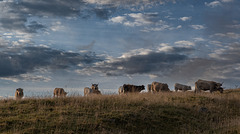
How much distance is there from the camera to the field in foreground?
1439 centimetres

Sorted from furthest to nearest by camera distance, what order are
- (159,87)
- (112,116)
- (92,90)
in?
(159,87) → (92,90) → (112,116)

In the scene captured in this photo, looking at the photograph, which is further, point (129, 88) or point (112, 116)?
point (129, 88)

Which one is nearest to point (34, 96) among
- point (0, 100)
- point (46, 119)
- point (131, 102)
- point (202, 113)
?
point (0, 100)

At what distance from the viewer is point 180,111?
19719 millimetres

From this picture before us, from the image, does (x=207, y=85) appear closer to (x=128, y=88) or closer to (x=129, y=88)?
(x=129, y=88)

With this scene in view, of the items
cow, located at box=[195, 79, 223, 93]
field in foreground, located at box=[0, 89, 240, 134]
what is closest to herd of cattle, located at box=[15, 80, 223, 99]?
cow, located at box=[195, 79, 223, 93]

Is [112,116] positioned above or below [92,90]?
below

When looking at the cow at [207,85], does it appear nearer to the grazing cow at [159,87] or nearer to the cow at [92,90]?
the grazing cow at [159,87]

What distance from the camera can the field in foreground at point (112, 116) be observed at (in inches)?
567

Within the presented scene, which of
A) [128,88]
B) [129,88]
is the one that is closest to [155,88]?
[129,88]

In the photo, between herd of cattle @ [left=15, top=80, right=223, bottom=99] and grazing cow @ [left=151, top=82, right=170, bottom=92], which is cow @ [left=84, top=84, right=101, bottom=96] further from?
grazing cow @ [left=151, top=82, right=170, bottom=92]

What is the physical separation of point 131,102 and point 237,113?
33.6 ft

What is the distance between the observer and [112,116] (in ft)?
53.2

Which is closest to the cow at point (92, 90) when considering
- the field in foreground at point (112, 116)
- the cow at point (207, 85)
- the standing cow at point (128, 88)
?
the standing cow at point (128, 88)
